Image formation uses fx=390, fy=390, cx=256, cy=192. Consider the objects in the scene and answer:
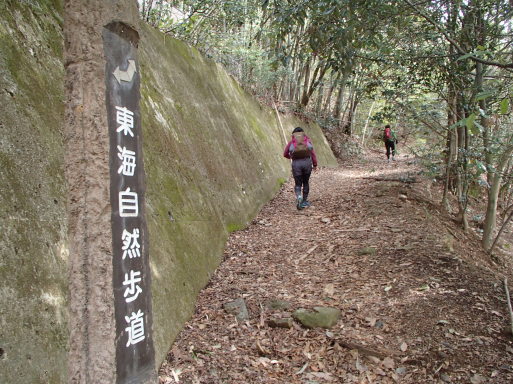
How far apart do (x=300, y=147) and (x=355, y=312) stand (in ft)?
14.5

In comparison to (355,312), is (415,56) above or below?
above

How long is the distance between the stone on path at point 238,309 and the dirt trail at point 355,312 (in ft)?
0.20

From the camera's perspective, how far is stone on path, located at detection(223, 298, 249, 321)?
3.97 m

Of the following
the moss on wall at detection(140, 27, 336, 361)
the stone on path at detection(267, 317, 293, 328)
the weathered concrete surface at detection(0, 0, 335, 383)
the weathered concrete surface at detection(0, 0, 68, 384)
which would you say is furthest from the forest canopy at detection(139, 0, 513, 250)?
the stone on path at detection(267, 317, 293, 328)

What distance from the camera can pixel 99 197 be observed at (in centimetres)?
164

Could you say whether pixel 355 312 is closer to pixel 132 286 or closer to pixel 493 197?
pixel 132 286

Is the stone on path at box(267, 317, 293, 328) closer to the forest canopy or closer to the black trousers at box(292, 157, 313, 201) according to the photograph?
the forest canopy

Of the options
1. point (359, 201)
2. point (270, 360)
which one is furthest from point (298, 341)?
point (359, 201)

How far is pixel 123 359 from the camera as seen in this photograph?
5.52 feet

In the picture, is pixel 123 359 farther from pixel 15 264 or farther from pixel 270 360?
pixel 270 360

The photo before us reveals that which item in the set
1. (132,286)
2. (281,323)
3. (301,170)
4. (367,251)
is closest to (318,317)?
(281,323)

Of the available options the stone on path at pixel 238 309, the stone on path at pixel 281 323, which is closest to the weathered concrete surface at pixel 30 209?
the stone on path at pixel 238 309

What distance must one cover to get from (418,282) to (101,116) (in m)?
3.91

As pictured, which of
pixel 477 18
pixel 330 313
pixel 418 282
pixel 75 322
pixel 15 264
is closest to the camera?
pixel 75 322
